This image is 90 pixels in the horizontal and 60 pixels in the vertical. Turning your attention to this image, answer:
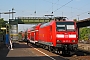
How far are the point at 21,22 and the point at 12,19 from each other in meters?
7.11

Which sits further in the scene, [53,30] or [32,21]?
[32,21]

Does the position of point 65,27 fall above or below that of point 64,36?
above

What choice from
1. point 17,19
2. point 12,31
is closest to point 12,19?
point 17,19

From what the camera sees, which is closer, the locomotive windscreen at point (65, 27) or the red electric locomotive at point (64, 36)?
the red electric locomotive at point (64, 36)

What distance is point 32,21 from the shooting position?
289 ft

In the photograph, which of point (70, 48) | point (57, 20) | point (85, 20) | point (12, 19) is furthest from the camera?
point (12, 19)

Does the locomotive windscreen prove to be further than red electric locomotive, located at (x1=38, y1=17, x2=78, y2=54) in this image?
Yes

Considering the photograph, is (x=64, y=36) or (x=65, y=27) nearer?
(x=64, y=36)

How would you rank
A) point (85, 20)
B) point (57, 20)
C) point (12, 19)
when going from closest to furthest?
point (57, 20) < point (85, 20) < point (12, 19)

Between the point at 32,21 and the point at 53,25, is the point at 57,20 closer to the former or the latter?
the point at 53,25

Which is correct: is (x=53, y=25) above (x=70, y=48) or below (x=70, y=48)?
above

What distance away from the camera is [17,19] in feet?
281

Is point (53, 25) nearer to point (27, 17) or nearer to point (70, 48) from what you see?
point (70, 48)

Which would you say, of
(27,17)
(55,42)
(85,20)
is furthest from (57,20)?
(27,17)
